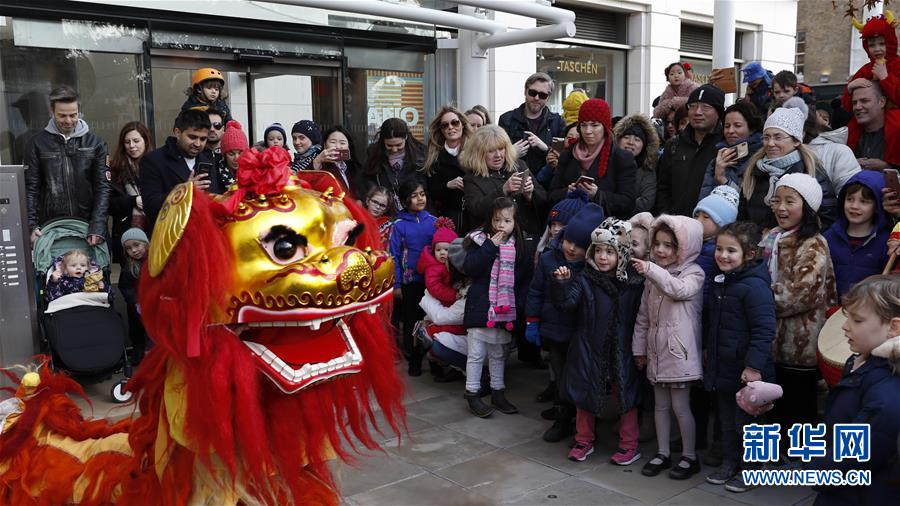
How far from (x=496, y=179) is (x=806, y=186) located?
7.38ft

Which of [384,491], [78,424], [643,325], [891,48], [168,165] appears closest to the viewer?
[78,424]

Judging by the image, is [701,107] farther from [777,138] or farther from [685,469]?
[685,469]

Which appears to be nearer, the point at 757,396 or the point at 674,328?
the point at 757,396

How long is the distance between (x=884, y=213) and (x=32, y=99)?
707 centimetres

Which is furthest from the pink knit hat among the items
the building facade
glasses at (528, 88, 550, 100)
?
the building facade

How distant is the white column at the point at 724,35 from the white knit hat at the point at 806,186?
454 centimetres

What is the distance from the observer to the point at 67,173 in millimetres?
5844

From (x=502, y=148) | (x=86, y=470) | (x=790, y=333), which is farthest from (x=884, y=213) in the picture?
(x=86, y=470)

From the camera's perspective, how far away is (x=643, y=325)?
430 centimetres

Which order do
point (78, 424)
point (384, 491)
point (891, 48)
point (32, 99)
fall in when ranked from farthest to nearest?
point (32, 99)
point (891, 48)
point (384, 491)
point (78, 424)

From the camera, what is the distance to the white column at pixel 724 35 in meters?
8.36

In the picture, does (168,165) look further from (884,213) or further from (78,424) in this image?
(884,213)

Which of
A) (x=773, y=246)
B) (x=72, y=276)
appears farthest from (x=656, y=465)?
(x=72, y=276)

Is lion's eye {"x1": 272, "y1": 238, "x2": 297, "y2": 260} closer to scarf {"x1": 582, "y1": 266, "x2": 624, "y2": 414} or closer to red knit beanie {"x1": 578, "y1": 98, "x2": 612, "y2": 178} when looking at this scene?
scarf {"x1": 582, "y1": 266, "x2": 624, "y2": 414}
